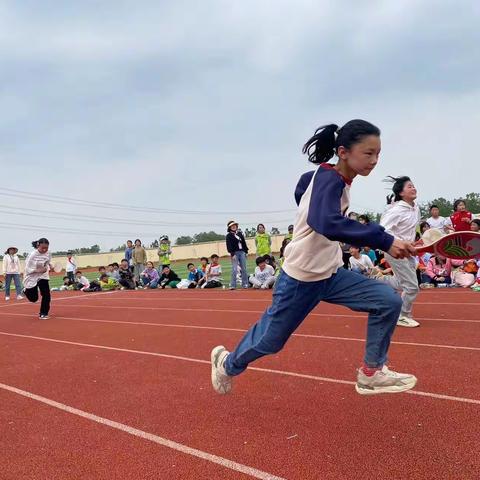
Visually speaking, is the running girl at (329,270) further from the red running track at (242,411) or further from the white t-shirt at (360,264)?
the white t-shirt at (360,264)

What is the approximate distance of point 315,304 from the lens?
3.16 metres

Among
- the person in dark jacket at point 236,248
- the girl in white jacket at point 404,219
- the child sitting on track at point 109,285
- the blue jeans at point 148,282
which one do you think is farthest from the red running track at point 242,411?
the child sitting on track at point 109,285

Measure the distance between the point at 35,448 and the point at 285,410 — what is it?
5.95ft

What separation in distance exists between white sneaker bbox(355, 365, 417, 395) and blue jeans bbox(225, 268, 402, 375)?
0.65 feet

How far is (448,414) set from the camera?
3.44 m

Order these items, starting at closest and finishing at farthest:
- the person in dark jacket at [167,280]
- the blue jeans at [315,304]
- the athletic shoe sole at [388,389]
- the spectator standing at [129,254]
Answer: the blue jeans at [315,304] → the athletic shoe sole at [388,389] → the person in dark jacket at [167,280] → the spectator standing at [129,254]

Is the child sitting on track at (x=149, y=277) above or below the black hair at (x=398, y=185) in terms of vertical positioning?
below

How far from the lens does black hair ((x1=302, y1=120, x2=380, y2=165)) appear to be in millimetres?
2994

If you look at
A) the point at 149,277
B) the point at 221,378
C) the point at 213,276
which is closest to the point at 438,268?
the point at 213,276

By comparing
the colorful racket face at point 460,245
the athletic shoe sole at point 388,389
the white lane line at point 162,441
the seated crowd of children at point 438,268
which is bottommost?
the white lane line at point 162,441

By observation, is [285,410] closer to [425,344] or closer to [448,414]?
[448,414]

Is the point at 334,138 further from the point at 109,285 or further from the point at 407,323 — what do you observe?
the point at 109,285

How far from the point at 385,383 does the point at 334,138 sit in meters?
1.69

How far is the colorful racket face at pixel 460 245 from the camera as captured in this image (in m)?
3.85
